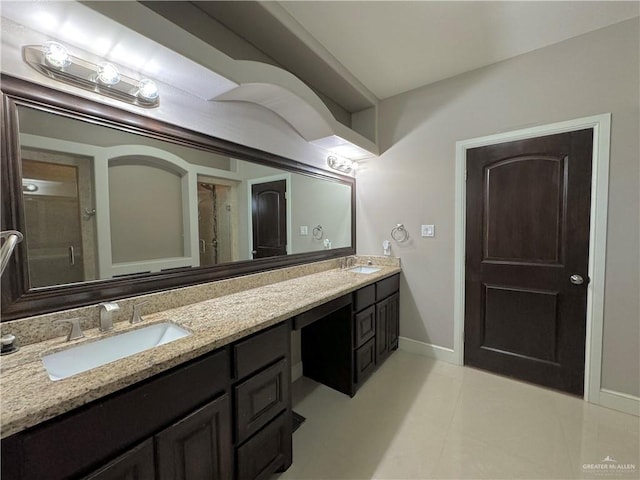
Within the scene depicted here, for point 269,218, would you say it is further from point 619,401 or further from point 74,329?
point 619,401

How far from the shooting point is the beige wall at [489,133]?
1828mm

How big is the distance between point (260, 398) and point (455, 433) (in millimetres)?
1327

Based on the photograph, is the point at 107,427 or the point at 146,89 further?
the point at 146,89

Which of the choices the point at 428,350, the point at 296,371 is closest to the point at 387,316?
the point at 428,350

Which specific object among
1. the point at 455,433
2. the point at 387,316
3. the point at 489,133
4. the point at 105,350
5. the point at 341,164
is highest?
the point at 489,133

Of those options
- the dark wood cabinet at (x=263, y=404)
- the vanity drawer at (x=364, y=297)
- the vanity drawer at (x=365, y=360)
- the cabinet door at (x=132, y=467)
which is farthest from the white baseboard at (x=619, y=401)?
the cabinet door at (x=132, y=467)

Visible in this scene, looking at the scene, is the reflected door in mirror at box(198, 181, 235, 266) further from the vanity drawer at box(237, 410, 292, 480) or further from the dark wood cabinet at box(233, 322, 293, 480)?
the vanity drawer at box(237, 410, 292, 480)

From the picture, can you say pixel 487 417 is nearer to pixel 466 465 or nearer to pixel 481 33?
pixel 466 465

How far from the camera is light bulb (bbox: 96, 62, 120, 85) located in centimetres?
119

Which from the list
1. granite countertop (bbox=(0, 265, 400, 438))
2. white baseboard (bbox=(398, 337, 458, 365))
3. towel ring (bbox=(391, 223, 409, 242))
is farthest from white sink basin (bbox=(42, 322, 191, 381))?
white baseboard (bbox=(398, 337, 458, 365))

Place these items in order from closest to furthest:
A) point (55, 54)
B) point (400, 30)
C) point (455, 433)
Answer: point (55, 54), point (455, 433), point (400, 30)

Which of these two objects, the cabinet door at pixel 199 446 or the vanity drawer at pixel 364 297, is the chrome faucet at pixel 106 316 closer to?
the cabinet door at pixel 199 446

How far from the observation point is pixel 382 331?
2.49 metres

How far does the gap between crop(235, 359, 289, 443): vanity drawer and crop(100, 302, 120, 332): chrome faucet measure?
0.62 metres
